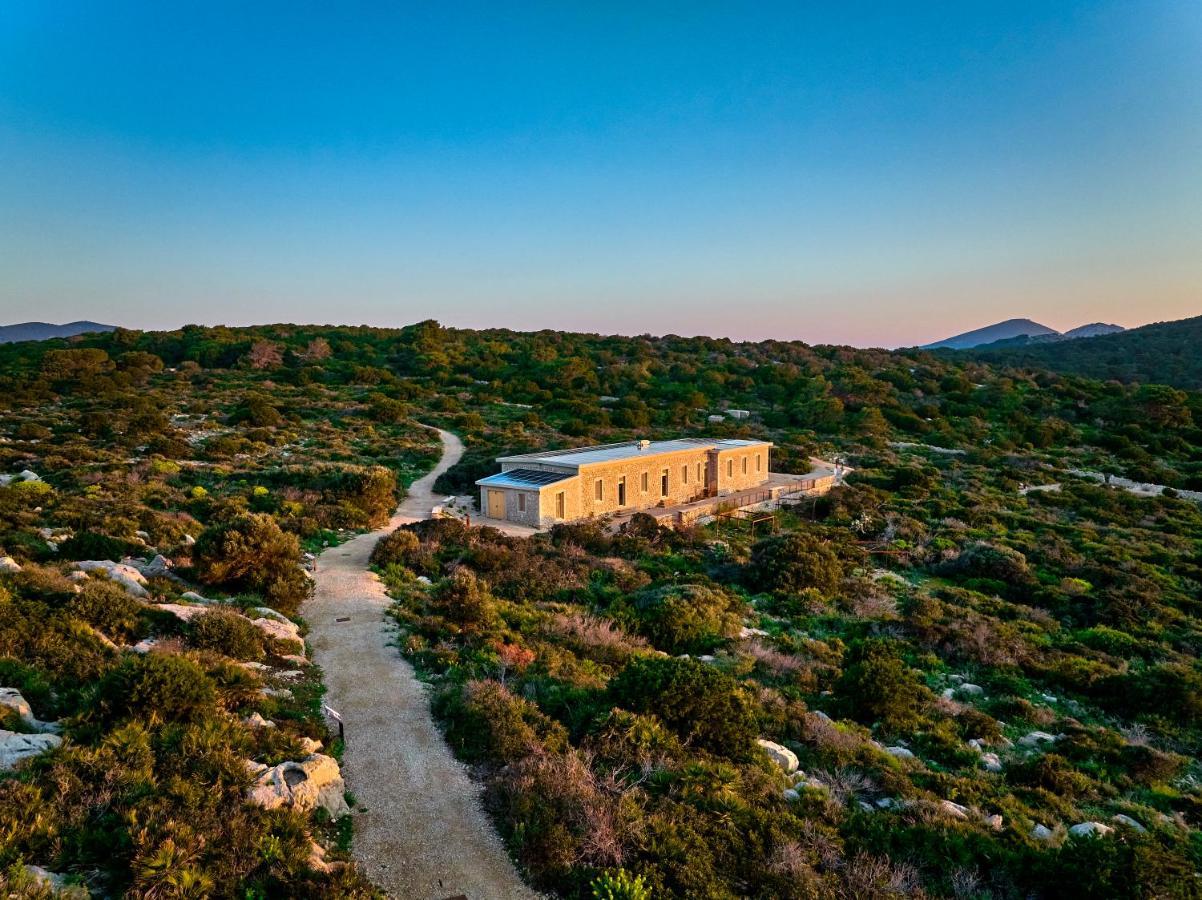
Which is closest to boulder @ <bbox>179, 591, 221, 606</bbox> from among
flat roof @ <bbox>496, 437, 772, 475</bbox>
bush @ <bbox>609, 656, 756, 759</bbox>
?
bush @ <bbox>609, 656, 756, 759</bbox>

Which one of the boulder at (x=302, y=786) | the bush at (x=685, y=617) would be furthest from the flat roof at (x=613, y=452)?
the boulder at (x=302, y=786)

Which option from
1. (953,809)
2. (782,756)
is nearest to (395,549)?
(782,756)

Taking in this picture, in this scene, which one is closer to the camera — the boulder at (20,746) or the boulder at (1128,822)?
the boulder at (20,746)

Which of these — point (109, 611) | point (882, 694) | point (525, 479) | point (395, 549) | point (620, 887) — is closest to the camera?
point (620, 887)

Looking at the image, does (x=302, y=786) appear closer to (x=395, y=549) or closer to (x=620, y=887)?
(x=620, y=887)

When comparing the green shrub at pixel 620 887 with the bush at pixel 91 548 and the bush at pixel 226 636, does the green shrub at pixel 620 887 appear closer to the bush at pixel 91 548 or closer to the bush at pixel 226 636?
the bush at pixel 226 636

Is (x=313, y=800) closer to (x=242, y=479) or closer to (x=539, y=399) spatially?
(x=242, y=479)

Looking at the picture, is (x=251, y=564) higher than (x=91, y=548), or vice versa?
(x=91, y=548)
